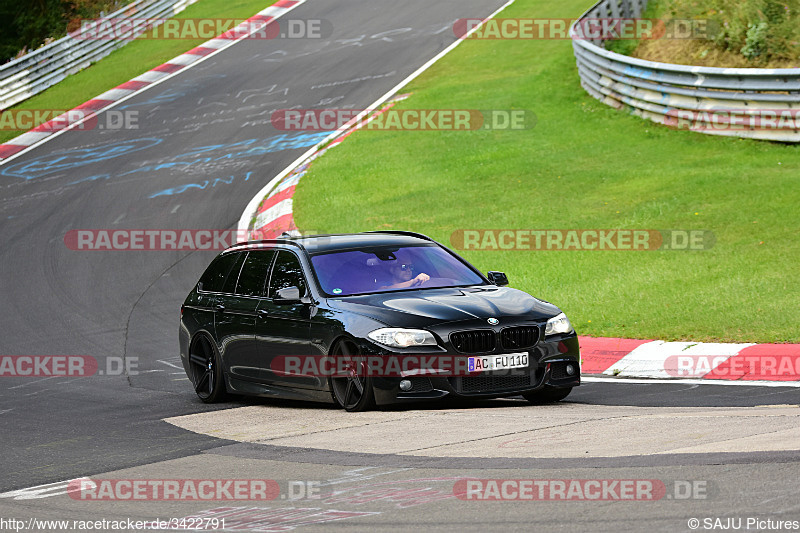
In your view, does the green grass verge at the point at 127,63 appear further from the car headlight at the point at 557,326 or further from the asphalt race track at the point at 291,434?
the car headlight at the point at 557,326

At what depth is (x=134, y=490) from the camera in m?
6.82

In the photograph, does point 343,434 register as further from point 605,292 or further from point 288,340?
point 605,292

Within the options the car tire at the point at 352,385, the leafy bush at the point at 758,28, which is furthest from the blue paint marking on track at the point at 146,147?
the car tire at the point at 352,385

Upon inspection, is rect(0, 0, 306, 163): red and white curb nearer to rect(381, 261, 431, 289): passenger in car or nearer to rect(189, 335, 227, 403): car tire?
rect(189, 335, 227, 403): car tire

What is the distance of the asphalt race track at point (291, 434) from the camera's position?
584cm

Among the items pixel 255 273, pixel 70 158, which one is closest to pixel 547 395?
pixel 255 273

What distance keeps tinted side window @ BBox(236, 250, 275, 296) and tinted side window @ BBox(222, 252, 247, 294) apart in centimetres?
8

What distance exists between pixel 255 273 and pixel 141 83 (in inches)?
897

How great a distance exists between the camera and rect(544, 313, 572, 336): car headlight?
9.47 metres

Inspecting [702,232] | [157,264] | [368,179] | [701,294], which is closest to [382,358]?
[701,294]

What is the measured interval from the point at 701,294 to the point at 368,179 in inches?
379

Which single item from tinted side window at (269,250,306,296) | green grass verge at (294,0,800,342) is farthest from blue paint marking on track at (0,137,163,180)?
tinted side window at (269,250,306,296)

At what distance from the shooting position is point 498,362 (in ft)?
30.0

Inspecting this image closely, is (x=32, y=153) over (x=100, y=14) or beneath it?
beneath
